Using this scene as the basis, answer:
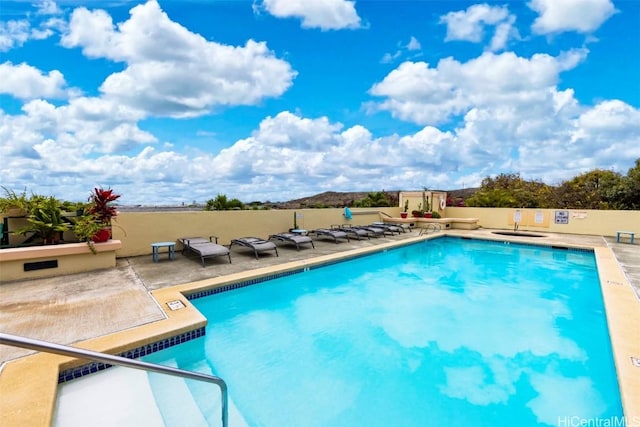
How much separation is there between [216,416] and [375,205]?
15429 millimetres

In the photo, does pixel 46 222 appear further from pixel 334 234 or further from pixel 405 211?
pixel 405 211

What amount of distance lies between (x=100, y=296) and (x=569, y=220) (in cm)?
1765

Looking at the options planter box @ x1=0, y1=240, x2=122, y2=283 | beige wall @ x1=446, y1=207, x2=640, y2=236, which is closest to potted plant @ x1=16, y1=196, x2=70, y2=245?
planter box @ x1=0, y1=240, x2=122, y2=283

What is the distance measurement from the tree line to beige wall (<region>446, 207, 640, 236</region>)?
10.5 feet

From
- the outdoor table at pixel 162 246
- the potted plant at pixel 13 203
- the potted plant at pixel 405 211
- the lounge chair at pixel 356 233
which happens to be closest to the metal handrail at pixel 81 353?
the outdoor table at pixel 162 246

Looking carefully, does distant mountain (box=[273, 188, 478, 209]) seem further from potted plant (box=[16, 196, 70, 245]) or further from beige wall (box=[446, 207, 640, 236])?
potted plant (box=[16, 196, 70, 245])

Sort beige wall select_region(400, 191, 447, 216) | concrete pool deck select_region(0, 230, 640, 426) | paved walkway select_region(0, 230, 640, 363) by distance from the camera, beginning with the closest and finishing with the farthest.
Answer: concrete pool deck select_region(0, 230, 640, 426) → paved walkway select_region(0, 230, 640, 363) → beige wall select_region(400, 191, 447, 216)

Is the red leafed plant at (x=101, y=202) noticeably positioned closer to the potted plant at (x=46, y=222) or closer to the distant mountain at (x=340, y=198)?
the potted plant at (x=46, y=222)

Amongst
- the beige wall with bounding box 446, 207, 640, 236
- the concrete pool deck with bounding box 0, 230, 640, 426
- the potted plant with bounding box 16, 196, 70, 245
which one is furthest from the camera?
the beige wall with bounding box 446, 207, 640, 236

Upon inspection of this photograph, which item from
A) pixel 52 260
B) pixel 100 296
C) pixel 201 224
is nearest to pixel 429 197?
pixel 201 224

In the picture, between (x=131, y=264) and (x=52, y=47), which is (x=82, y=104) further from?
(x=131, y=264)

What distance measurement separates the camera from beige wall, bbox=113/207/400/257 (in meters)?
7.95

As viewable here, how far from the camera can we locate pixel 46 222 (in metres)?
6.29

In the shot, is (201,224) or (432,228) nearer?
(201,224)
